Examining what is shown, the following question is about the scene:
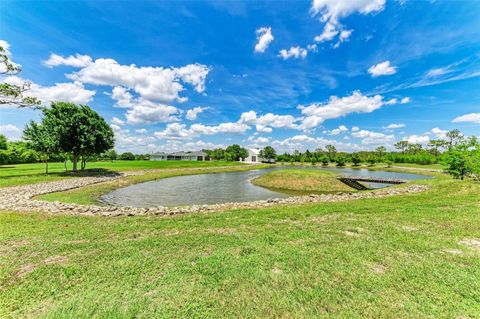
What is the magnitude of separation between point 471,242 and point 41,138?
119 ft

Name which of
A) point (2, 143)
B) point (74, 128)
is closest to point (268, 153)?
point (74, 128)

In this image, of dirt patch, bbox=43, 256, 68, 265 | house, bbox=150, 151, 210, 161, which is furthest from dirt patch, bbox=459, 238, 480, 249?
house, bbox=150, 151, 210, 161

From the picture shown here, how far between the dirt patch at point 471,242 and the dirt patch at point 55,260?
10902mm

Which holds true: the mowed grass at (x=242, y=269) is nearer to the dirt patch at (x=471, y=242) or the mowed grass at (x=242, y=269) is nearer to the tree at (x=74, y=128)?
the dirt patch at (x=471, y=242)

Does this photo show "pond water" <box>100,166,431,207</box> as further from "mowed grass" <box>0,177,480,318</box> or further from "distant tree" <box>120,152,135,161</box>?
Result: "distant tree" <box>120,152,135,161</box>

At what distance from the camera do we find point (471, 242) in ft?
18.7

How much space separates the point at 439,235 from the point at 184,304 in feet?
25.8

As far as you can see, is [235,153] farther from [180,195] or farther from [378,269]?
[378,269]

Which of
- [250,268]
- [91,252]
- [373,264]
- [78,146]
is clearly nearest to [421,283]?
[373,264]

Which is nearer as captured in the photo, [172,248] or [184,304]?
[184,304]

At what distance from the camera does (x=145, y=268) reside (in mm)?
4445

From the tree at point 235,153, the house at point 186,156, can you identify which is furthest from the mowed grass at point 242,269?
the house at point 186,156

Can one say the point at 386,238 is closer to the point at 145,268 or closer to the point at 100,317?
the point at 145,268

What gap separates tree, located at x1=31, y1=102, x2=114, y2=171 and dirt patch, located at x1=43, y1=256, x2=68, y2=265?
86.5ft
